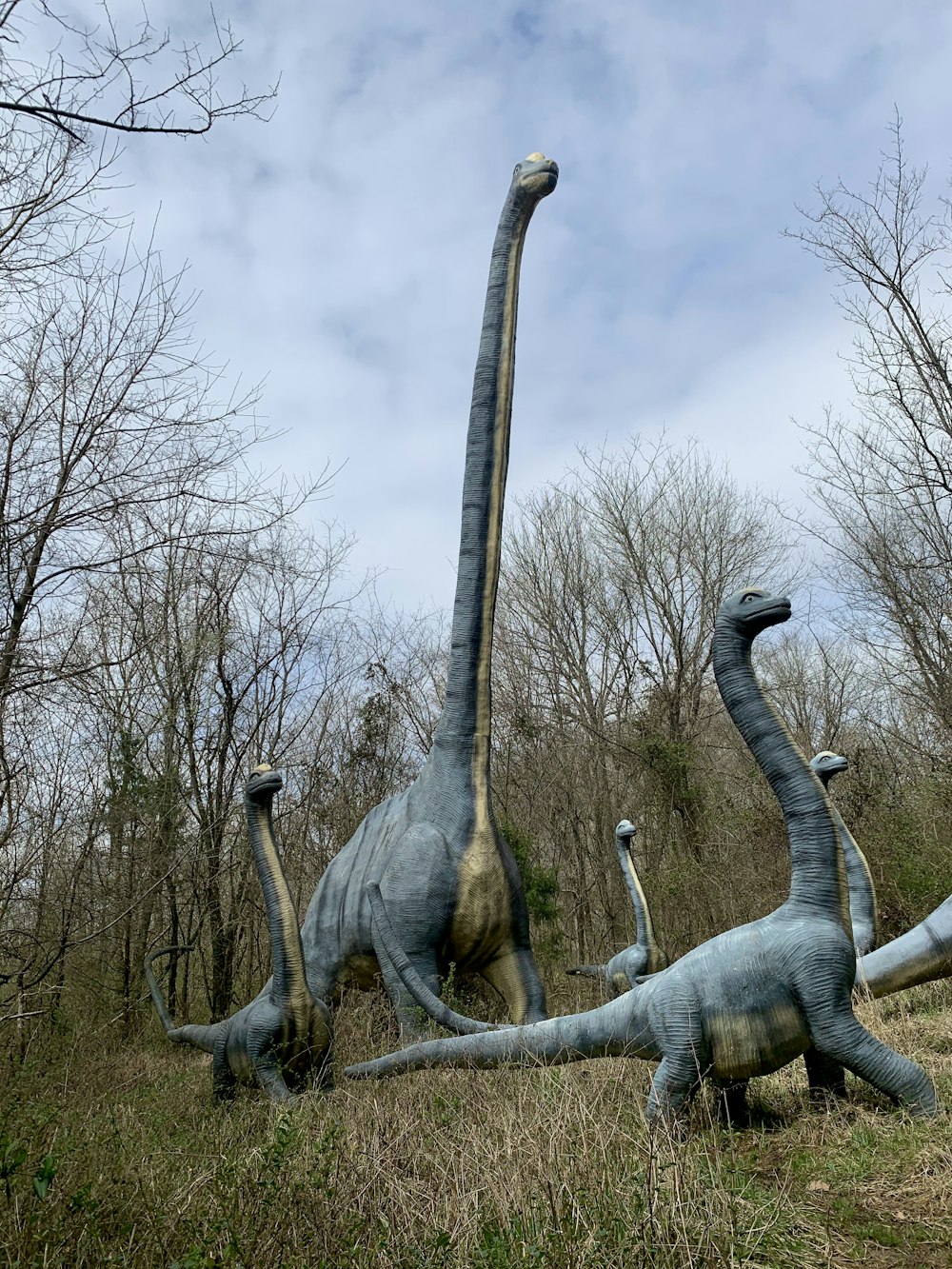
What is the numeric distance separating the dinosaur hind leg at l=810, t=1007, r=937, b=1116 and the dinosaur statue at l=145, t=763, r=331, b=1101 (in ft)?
8.81

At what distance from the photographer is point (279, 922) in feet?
16.1

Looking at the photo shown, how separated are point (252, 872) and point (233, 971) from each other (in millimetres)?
1112

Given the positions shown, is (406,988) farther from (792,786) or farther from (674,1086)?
(792,786)

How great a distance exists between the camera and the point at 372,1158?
304cm

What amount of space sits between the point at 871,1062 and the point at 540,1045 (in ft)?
4.22

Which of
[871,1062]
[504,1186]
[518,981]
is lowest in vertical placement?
[504,1186]

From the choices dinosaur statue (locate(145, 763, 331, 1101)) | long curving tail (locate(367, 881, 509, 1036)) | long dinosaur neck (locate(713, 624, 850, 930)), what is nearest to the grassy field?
long curving tail (locate(367, 881, 509, 1036))

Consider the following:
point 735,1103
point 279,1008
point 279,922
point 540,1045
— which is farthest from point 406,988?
point 735,1103

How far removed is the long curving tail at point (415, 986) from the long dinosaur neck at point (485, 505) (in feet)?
3.69

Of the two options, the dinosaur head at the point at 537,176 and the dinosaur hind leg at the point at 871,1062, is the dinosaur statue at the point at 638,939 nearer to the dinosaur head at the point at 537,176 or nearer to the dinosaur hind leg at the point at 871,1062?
the dinosaur hind leg at the point at 871,1062

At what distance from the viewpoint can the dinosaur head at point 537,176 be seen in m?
6.77

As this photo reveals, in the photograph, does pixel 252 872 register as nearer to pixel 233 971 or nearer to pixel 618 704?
pixel 233 971

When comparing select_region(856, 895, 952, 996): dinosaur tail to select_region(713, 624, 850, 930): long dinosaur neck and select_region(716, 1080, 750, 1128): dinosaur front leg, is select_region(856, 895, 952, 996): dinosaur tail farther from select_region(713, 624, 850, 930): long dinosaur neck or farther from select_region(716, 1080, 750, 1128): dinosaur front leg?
select_region(713, 624, 850, 930): long dinosaur neck

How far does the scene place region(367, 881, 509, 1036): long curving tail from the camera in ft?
14.8
